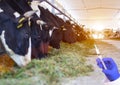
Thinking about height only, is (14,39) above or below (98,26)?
above

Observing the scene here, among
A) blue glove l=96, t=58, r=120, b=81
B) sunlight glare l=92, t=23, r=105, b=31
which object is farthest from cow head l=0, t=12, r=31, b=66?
sunlight glare l=92, t=23, r=105, b=31

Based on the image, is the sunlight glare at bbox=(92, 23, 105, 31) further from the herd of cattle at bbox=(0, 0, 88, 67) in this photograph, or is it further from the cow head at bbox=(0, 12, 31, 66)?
the cow head at bbox=(0, 12, 31, 66)

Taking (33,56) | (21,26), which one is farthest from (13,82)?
(33,56)

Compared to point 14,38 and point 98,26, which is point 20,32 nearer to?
point 14,38

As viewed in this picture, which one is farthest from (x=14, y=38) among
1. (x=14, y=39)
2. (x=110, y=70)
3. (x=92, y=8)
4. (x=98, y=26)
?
(x=98, y=26)

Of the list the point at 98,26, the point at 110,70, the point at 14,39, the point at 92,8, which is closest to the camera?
the point at 110,70

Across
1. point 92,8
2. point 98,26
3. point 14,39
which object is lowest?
point 98,26

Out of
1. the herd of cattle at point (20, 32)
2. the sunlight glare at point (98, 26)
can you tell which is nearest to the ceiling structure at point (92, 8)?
the sunlight glare at point (98, 26)

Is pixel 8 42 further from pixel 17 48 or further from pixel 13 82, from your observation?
pixel 13 82

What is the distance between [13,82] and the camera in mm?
1840

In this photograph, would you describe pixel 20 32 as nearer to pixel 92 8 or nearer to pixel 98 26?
pixel 92 8

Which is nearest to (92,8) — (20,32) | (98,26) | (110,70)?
(98,26)

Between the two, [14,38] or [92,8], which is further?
[92,8]

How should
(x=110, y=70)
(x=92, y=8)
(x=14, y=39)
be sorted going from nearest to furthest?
(x=110, y=70)
(x=14, y=39)
(x=92, y=8)
